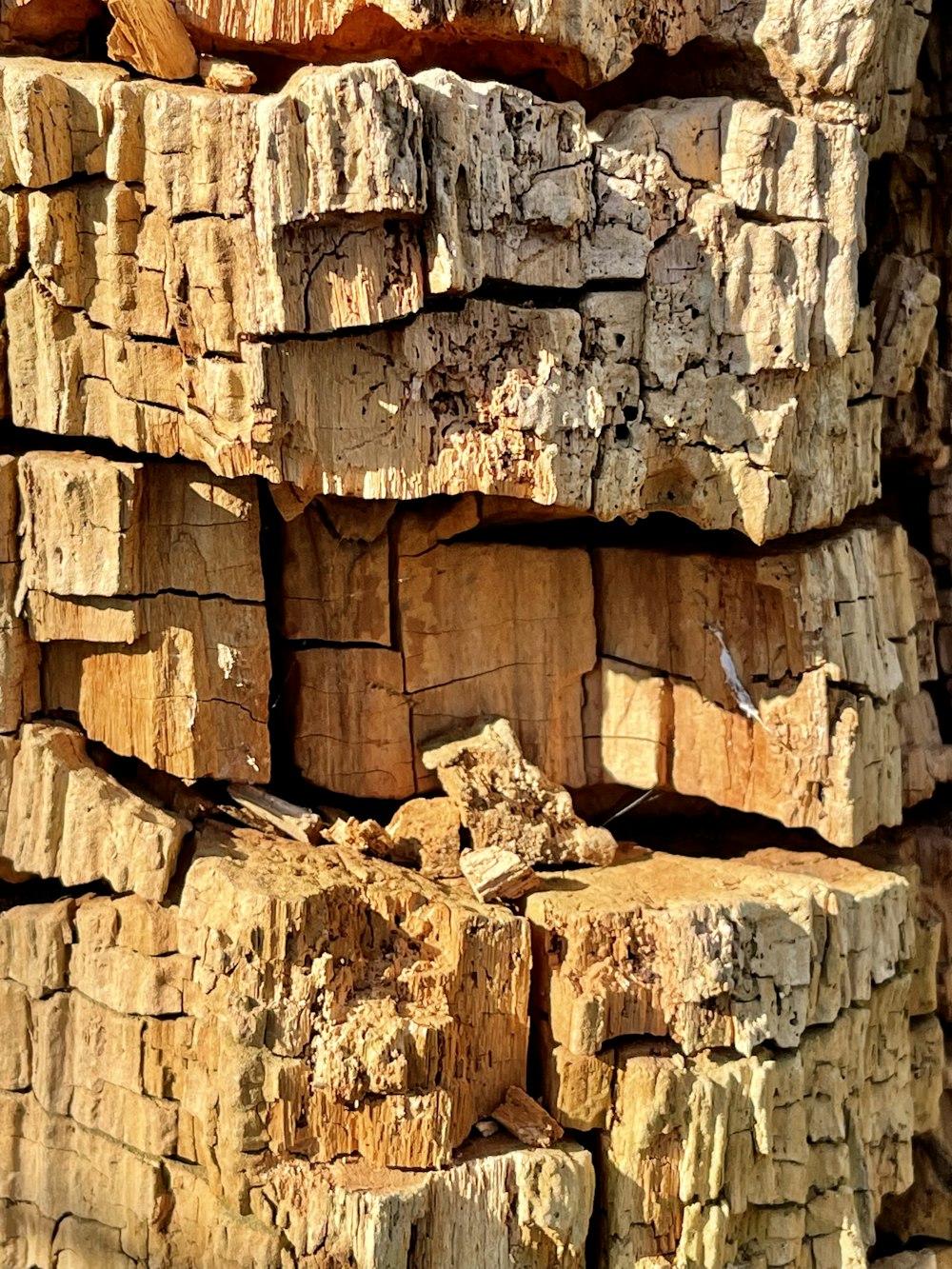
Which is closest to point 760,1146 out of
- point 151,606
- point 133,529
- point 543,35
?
point 151,606

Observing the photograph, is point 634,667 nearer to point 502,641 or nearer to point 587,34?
point 502,641

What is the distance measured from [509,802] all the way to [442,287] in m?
1.63

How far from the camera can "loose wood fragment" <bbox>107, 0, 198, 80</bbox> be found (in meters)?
4.03

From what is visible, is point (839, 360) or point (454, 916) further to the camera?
point (839, 360)

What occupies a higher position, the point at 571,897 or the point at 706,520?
the point at 706,520

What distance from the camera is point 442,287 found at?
12.9 feet

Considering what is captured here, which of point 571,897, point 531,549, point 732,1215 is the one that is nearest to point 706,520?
point 531,549

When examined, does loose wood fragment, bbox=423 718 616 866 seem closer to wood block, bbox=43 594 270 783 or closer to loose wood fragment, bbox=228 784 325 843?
loose wood fragment, bbox=228 784 325 843

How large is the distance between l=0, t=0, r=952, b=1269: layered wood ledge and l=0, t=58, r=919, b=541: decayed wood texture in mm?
12

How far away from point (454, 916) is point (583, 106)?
2.57m

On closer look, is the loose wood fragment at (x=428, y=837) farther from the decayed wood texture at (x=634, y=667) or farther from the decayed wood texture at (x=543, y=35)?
the decayed wood texture at (x=543, y=35)

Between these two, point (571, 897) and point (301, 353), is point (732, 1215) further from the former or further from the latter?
point (301, 353)

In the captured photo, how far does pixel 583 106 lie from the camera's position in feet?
15.1

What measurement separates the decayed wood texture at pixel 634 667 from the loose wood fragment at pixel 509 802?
0.12 meters
